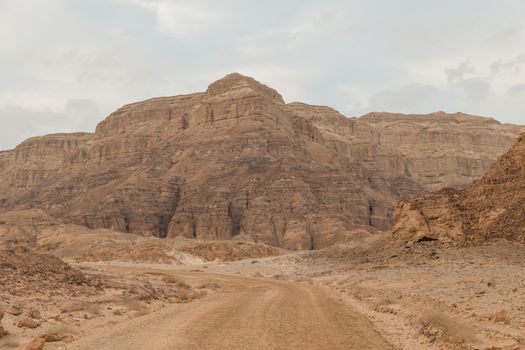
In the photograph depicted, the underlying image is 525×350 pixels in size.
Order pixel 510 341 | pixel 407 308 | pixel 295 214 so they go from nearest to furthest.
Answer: pixel 510 341, pixel 407 308, pixel 295 214

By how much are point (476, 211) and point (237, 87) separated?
383 feet

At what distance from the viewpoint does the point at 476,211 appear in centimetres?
4447

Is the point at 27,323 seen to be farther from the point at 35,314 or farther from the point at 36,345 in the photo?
the point at 36,345

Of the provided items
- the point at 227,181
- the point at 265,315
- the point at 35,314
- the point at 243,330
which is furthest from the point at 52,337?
the point at 227,181

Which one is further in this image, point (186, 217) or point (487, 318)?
point (186, 217)

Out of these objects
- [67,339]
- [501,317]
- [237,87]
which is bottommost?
[67,339]

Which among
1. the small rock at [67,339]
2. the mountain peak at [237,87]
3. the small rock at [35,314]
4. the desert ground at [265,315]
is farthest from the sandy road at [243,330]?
the mountain peak at [237,87]

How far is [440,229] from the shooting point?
150 ft

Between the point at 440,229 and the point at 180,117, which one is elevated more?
the point at 180,117

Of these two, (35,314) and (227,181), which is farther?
(227,181)

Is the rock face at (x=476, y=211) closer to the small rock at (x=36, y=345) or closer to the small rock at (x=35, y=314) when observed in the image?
the small rock at (x=35, y=314)

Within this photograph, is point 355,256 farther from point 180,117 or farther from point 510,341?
point 180,117

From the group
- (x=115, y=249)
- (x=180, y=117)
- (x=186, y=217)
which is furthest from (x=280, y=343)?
(x=180, y=117)

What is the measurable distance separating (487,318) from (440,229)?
32.7 m
